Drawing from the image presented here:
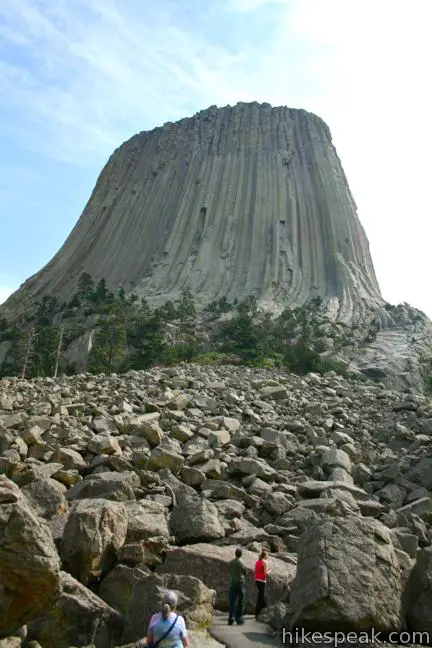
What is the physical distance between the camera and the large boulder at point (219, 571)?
497cm

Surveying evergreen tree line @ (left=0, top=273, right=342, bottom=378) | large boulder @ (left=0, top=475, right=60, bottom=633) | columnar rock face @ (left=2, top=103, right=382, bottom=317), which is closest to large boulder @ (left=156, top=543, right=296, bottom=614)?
large boulder @ (left=0, top=475, right=60, bottom=633)

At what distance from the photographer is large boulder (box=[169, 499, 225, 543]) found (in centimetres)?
568

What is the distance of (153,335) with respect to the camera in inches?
1250

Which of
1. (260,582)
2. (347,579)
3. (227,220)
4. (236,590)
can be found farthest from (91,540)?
(227,220)

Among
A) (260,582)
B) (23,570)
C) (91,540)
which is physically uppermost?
(23,570)

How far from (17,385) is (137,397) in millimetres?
4090

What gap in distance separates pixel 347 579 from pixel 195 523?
1932mm

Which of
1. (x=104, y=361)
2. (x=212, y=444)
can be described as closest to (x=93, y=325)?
(x=104, y=361)

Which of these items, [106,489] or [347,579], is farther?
[106,489]

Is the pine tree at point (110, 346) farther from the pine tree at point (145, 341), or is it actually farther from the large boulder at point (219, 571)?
the large boulder at point (219, 571)

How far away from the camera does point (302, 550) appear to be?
14.8 ft

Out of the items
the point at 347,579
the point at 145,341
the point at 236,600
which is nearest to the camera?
the point at 347,579

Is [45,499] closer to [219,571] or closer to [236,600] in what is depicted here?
[219,571]

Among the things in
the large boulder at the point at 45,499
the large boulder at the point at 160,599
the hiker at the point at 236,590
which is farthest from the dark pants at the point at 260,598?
the large boulder at the point at 45,499
